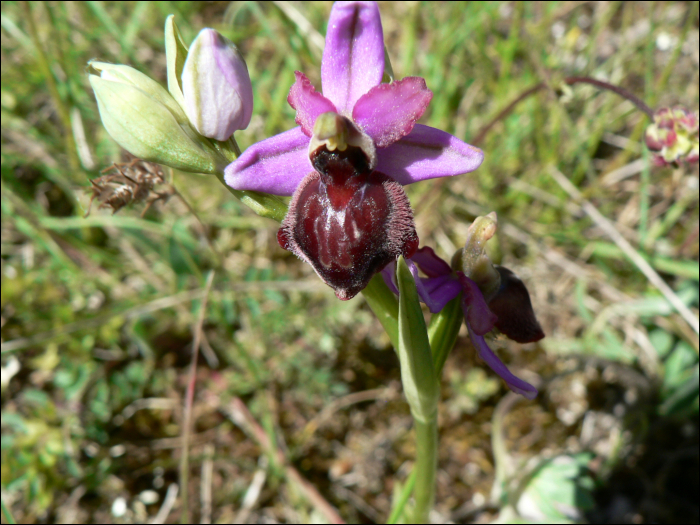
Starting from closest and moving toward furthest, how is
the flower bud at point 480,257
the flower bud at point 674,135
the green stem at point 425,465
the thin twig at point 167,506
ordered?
the flower bud at point 480,257
the green stem at point 425,465
the flower bud at point 674,135
the thin twig at point 167,506

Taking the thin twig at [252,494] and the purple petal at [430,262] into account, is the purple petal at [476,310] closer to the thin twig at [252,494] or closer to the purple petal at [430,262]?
the purple petal at [430,262]

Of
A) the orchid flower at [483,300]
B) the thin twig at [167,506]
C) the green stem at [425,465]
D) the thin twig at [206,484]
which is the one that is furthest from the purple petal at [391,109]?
the thin twig at [167,506]

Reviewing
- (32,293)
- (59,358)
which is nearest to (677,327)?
(59,358)

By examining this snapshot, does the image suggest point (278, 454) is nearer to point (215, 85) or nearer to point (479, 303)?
point (479, 303)

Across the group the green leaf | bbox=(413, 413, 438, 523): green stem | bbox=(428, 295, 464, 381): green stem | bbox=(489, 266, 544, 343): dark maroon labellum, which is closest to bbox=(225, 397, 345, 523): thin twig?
bbox=(413, 413, 438, 523): green stem

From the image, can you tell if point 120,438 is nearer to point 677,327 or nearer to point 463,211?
point 463,211
